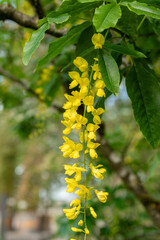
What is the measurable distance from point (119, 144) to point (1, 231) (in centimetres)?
259

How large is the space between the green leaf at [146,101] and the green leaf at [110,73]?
139mm

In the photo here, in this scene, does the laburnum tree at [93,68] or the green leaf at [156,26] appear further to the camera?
the green leaf at [156,26]

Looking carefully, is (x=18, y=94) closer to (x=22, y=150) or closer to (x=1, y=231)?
(x=1, y=231)

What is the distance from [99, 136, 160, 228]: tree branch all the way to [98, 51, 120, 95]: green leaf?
3.63ft

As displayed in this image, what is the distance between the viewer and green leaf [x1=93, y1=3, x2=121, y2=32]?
44cm

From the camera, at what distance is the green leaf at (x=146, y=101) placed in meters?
0.63

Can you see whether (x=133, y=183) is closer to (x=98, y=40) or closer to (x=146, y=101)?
(x=146, y=101)

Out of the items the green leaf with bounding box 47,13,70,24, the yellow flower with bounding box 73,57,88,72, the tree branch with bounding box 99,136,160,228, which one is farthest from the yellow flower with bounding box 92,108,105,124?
the tree branch with bounding box 99,136,160,228

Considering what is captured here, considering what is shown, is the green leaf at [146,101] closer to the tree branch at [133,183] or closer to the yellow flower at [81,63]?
the yellow flower at [81,63]

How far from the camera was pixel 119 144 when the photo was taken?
2168 mm

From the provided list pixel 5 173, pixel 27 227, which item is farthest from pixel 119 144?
pixel 5 173

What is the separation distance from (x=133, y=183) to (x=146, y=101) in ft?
3.46

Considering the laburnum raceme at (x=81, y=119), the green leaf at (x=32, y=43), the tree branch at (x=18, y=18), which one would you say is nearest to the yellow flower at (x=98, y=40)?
the laburnum raceme at (x=81, y=119)

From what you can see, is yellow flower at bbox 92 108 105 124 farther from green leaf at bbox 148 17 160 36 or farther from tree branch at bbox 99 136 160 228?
tree branch at bbox 99 136 160 228
